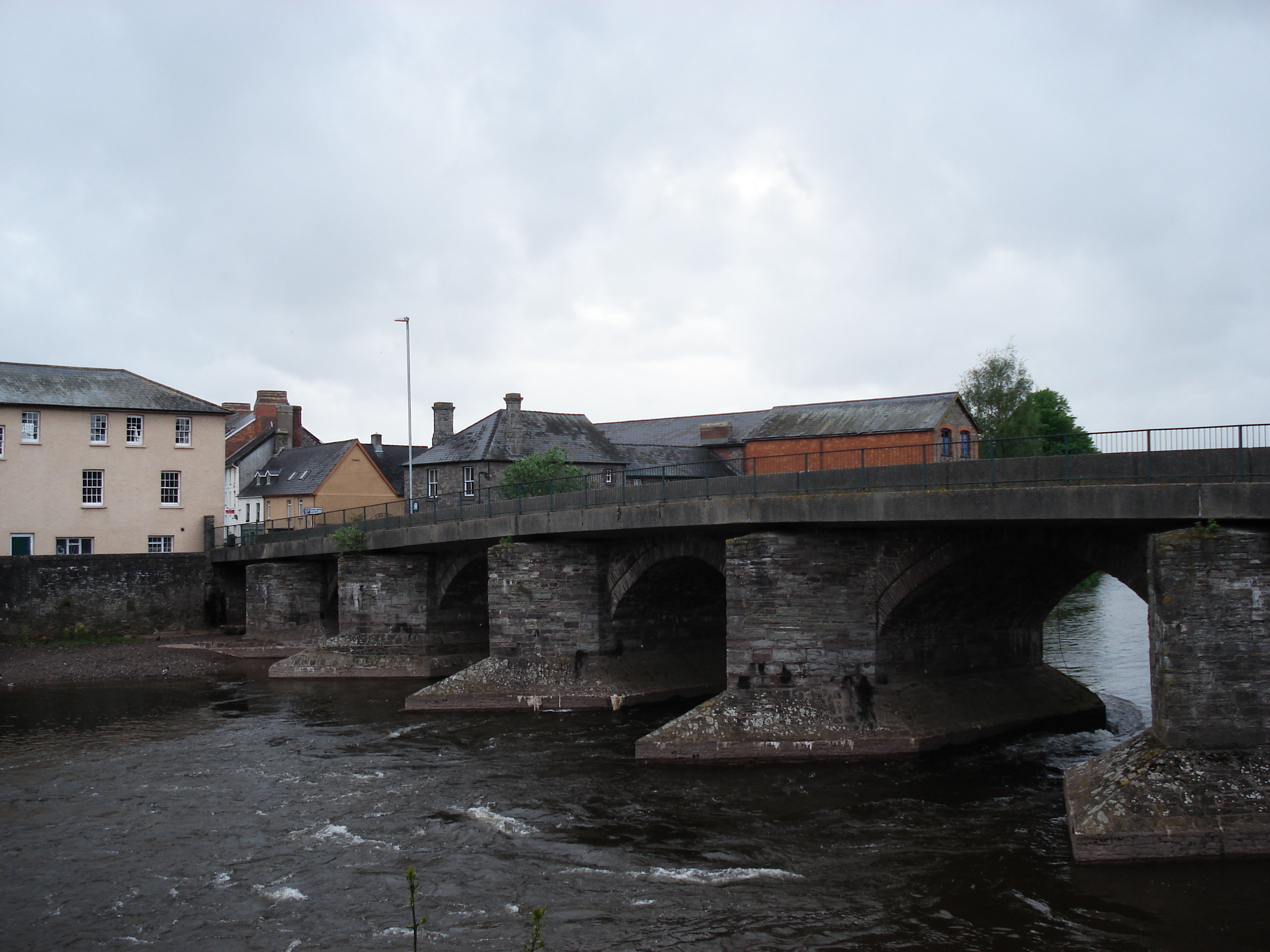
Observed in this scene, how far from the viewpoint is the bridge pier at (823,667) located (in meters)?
20.4

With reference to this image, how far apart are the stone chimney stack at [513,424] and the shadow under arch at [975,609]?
113 feet

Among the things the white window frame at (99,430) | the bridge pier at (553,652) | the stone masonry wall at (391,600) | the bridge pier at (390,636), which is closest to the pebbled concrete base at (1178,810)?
the bridge pier at (553,652)

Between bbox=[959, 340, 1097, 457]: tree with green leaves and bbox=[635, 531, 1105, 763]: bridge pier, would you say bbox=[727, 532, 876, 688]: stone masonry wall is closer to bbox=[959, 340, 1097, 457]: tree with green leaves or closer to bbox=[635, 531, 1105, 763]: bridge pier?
bbox=[635, 531, 1105, 763]: bridge pier

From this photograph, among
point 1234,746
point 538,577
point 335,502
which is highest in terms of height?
point 335,502

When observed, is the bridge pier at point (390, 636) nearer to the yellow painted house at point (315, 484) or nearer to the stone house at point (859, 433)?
the stone house at point (859, 433)

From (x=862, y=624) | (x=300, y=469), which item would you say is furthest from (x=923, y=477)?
(x=300, y=469)

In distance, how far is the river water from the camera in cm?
1275

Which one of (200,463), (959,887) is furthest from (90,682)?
(959,887)

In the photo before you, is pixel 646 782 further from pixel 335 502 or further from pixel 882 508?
pixel 335 502

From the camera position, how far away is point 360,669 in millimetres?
35156

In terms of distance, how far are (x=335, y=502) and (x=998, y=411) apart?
4264cm

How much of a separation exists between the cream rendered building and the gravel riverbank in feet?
21.0

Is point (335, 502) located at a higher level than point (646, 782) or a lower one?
higher

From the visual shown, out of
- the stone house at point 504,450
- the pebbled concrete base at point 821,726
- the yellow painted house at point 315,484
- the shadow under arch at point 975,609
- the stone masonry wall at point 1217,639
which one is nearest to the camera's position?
the stone masonry wall at point 1217,639
